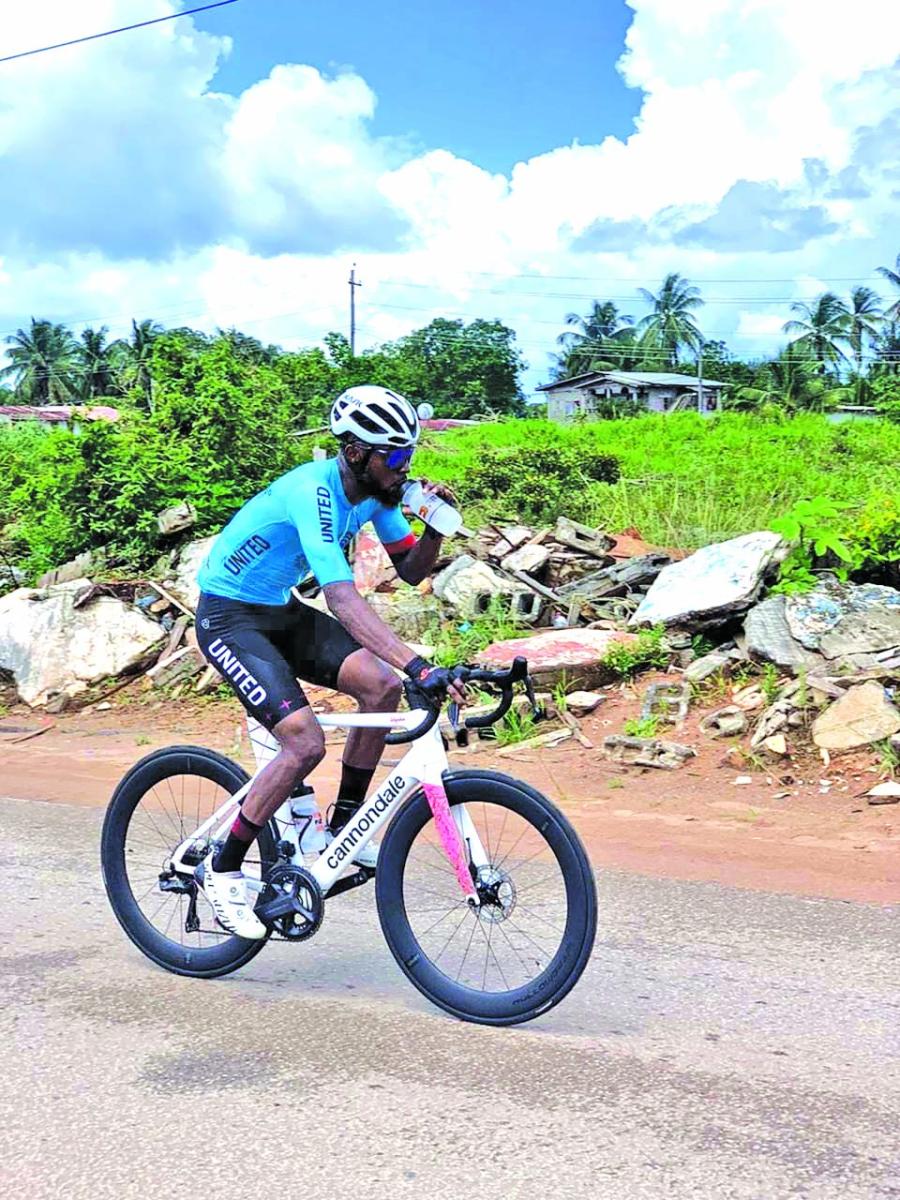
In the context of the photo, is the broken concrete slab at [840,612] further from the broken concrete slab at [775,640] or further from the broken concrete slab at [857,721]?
the broken concrete slab at [857,721]

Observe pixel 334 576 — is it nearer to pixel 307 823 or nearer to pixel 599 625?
pixel 307 823

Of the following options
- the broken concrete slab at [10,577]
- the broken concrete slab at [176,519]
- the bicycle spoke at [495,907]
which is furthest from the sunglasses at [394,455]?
the broken concrete slab at [10,577]

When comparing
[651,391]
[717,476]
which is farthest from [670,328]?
[717,476]

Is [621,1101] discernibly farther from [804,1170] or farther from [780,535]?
[780,535]

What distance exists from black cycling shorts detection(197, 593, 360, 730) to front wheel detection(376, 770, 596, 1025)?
664mm

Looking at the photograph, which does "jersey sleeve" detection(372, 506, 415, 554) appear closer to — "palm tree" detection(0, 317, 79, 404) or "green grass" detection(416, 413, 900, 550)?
"green grass" detection(416, 413, 900, 550)

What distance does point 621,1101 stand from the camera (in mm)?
3686

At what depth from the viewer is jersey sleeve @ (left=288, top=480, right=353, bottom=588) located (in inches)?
170

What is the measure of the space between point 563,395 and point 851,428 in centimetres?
4365

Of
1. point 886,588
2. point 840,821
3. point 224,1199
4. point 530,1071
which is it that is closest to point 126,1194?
point 224,1199

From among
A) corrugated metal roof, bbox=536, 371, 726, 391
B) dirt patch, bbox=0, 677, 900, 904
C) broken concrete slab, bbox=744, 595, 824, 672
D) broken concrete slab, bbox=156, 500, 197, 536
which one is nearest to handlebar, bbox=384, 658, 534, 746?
dirt patch, bbox=0, 677, 900, 904

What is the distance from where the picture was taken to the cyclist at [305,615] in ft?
14.4

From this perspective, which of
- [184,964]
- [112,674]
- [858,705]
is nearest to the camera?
[184,964]

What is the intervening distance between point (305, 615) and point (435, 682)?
88 cm
